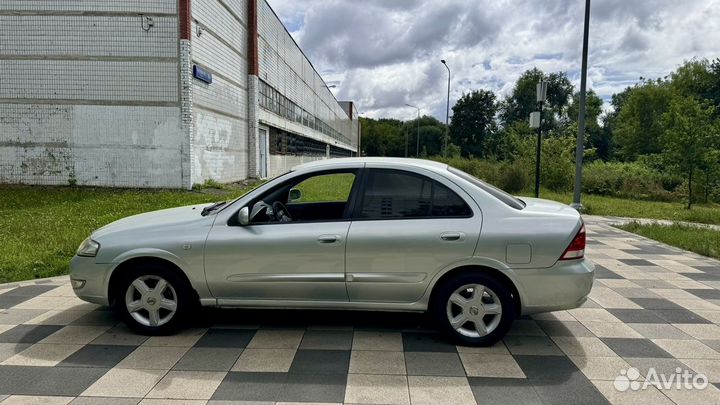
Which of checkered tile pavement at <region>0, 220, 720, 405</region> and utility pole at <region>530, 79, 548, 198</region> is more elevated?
utility pole at <region>530, 79, 548, 198</region>

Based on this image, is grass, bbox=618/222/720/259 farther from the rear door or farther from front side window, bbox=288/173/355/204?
front side window, bbox=288/173/355/204

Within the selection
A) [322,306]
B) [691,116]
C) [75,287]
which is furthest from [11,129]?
[691,116]

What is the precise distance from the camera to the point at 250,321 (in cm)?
476

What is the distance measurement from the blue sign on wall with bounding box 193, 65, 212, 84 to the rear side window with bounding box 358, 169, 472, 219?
14.9 m

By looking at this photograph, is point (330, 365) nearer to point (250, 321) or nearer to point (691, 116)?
point (250, 321)

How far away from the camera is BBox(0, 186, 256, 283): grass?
6.92 meters

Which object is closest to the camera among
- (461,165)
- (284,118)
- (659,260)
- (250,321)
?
(250,321)

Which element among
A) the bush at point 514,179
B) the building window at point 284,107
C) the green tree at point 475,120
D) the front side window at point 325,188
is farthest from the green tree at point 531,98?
the front side window at point 325,188

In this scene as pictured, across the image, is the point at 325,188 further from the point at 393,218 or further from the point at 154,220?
the point at 154,220

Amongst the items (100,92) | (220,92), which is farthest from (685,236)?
(100,92)

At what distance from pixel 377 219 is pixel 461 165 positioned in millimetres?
24600

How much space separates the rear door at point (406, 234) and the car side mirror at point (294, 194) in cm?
96

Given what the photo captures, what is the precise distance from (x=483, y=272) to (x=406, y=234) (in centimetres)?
72

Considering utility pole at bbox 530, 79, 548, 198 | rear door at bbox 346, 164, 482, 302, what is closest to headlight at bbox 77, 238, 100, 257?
rear door at bbox 346, 164, 482, 302
